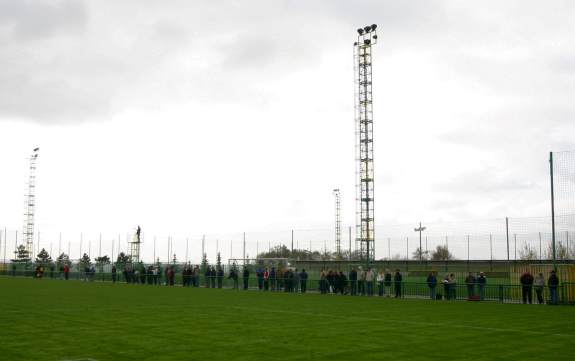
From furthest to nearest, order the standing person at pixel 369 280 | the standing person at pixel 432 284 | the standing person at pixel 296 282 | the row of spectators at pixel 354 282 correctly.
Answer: the standing person at pixel 296 282, the standing person at pixel 369 280, the standing person at pixel 432 284, the row of spectators at pixel 354 282

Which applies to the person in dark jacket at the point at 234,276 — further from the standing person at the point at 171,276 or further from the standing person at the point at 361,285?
the standing person at the point at 361,285

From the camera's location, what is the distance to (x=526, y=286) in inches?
1035

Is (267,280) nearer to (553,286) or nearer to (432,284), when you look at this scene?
(432,284)

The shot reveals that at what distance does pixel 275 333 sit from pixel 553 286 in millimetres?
15210

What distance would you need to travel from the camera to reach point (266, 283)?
38.2m

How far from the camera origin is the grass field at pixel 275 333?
1116 cm

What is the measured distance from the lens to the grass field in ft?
36.6

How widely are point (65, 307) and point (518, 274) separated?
739 inches

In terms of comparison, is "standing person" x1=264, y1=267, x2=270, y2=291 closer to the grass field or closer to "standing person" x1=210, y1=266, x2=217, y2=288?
"standing person" x1=210, y1=266, x2=217, y2=288

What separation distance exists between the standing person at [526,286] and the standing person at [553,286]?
2.44ft

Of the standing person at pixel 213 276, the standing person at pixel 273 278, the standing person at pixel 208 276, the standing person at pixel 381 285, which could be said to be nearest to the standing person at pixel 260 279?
the standing person at pixel 273 278

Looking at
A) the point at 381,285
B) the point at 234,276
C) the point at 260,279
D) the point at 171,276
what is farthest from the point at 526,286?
the point at 171,276

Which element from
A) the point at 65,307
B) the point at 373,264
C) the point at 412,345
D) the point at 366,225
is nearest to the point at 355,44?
the point at 366,225

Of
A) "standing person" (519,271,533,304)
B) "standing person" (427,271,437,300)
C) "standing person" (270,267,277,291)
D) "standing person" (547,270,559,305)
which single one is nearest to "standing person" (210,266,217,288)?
"standing person" (270,267,277,291)
